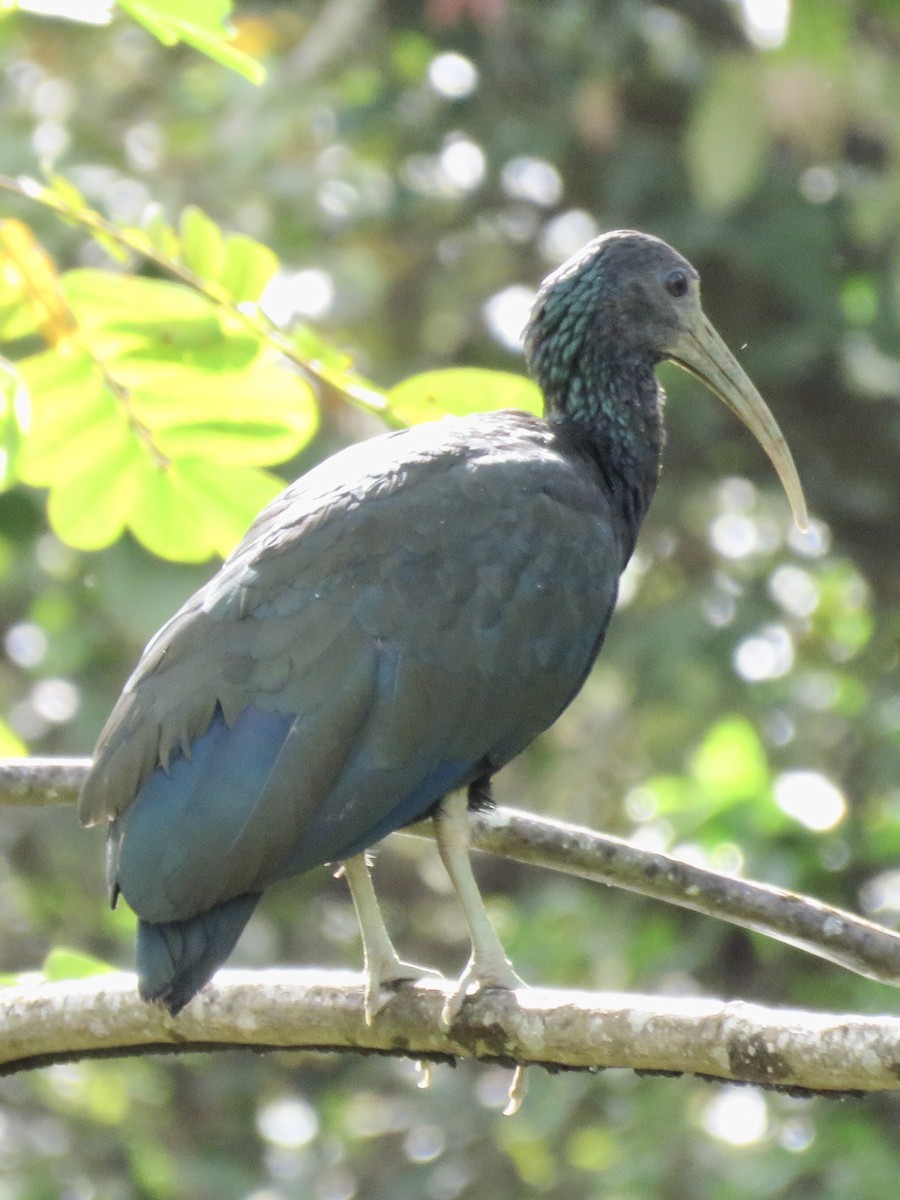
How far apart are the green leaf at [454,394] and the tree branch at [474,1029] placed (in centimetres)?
123

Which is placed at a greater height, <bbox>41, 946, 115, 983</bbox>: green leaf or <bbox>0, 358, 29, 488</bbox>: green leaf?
<bbox>0, 358, 29, 488</bbox>: green leaf

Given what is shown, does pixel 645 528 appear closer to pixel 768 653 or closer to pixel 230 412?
pixel 768 653

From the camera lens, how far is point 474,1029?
147 inches

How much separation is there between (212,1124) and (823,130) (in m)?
5.51

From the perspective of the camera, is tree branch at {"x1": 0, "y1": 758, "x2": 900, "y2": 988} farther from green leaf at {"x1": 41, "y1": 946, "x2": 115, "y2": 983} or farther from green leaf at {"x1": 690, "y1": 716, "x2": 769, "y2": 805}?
green leaf at {"x1": 690, "y1": 716, "x2": 769, "y2": 805}

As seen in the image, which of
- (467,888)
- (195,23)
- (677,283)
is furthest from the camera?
(677,283)

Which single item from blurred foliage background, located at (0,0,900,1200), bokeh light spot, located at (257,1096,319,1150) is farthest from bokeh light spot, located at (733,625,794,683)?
bokeh light spot, located at (257,1096,319,1150)

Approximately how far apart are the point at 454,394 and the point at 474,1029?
57.0 inches

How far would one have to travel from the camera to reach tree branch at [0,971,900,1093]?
10.2 feet

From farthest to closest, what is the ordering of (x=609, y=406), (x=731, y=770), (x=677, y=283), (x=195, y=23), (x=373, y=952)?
(x=731, y=770), (x=677, y=283), (x=609, y=406), (x=373, y=952), (x=195, y=23)

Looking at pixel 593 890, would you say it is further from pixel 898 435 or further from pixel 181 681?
pixel 181 681

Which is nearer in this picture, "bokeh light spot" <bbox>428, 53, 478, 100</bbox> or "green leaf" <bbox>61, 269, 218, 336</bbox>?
"green leaf" <bbox>61, 269, 218, 336</bbox>

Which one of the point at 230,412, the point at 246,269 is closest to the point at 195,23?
the point at 246,269

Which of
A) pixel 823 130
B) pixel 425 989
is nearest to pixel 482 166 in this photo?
pixel 823 130
